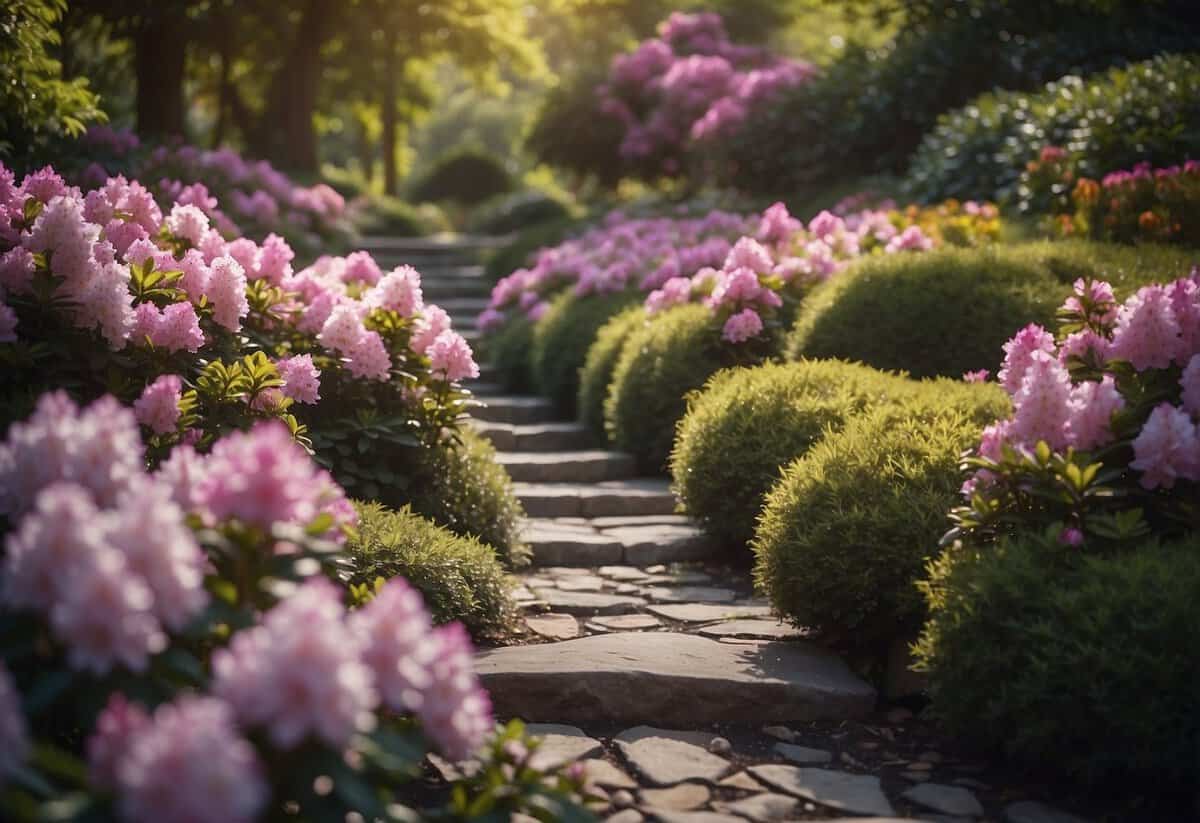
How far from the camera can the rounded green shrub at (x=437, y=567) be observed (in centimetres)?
415

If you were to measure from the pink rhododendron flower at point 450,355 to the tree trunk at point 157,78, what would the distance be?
875cm

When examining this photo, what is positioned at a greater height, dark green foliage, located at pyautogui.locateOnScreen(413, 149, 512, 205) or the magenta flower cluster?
dark green foliage, located at pyautogui.locateOnScreen(413, 149, 512, 205)

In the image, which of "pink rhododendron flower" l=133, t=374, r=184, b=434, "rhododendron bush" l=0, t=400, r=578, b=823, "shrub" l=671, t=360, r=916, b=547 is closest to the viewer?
"rhododendron bush" l=0, t=400, r=578, b=823

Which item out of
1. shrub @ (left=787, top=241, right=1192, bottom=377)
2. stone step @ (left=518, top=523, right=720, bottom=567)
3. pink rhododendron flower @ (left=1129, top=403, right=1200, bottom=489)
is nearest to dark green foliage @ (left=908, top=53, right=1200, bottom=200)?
shrub @ (left=787, top=241, right=1192, bottom=377)

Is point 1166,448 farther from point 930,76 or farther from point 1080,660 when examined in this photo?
point 930,76

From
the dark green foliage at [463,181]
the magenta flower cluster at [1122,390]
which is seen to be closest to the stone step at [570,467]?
the magenta flower cluster at [1122,390]

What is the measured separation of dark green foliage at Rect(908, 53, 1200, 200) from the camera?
8922mm

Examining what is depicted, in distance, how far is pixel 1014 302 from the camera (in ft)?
21.1

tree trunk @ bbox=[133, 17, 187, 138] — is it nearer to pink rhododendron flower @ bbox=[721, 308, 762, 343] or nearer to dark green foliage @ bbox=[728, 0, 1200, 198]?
dark green foliage @ bbox=[728, 0, 1200, 198]

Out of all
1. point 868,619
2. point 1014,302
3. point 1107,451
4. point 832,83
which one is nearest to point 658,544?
point 868,619

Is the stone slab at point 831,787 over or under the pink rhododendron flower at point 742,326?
under

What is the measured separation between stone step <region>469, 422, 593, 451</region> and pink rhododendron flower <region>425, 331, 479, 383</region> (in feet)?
9.33

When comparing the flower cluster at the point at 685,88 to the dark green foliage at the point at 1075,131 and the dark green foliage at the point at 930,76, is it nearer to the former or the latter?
the dark green foliage at the point at 930,76

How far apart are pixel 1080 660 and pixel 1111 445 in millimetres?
733
